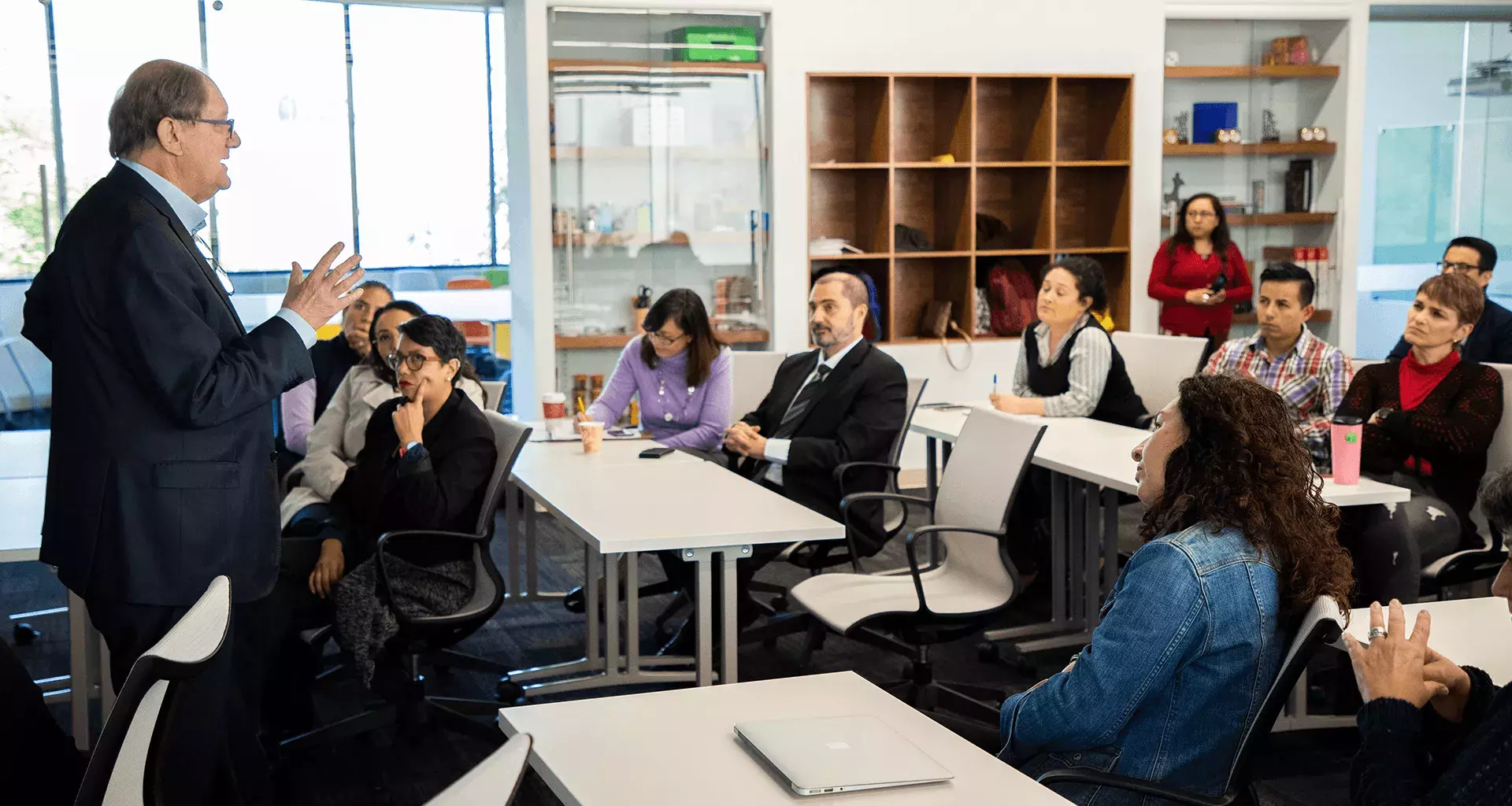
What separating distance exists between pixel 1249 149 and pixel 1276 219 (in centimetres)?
44

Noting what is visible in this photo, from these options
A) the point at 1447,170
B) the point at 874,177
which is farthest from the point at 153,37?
the point at 1447,170

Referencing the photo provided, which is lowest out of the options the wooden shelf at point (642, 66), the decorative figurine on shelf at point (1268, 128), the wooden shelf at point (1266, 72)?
the decorative figurine on shelf at point (1268, 128)

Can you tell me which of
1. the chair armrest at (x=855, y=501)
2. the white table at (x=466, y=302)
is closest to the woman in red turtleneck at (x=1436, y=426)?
the chair armrest at (x=855, y=501)

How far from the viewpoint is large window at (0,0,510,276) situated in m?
6.93

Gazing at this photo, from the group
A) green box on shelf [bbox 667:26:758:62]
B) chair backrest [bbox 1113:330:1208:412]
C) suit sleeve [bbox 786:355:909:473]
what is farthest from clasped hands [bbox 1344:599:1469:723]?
green box on shelf [bbox 667:26:758:62]

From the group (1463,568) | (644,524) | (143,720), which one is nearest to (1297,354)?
(1463,568)

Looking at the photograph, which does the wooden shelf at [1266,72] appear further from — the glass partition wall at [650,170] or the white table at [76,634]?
the white table at [76,634]

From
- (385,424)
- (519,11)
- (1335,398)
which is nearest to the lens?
(385,424)

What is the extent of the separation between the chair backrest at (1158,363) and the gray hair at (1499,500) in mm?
3293

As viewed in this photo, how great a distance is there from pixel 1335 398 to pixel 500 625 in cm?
310

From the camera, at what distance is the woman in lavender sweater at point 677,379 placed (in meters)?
5.18

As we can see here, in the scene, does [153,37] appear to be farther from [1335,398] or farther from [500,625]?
[1335,398]

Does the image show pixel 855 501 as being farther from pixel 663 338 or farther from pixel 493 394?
pixel 493 394

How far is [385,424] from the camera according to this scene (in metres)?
3.94
